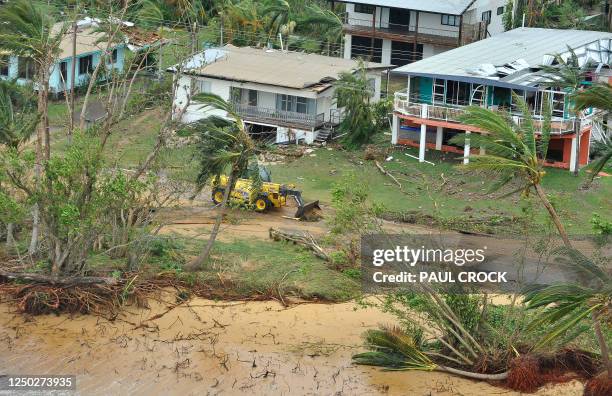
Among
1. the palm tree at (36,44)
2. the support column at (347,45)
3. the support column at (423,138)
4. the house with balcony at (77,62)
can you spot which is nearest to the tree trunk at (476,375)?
the palm tree at (36,44)

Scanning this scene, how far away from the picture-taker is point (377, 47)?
5628 centimetres

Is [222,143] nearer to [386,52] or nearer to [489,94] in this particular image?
[489,94]

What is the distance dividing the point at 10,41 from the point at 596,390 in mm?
17522

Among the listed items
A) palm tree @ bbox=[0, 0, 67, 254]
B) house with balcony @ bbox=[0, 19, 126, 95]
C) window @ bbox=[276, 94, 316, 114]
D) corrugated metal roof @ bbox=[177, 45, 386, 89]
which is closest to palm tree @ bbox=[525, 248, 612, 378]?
palm tree @ bbox=[0, 0, 67, 254]

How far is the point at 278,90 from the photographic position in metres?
46.5

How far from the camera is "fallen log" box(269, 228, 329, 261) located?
31859 mm

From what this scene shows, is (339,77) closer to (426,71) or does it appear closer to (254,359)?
(426,71)

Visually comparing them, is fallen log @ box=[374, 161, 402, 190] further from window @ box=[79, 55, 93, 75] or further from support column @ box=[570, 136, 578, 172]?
window @ box=[79, 55, 93, 75]

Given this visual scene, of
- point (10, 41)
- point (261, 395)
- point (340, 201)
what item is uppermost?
point (10, 41)

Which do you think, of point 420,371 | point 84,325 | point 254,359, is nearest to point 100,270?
point 84,325

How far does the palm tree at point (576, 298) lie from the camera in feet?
64.7

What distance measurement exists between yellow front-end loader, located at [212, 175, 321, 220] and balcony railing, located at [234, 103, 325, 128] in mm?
8707

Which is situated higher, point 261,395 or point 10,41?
point 10,41

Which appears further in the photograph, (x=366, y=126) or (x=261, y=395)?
(x=366, y=126)
